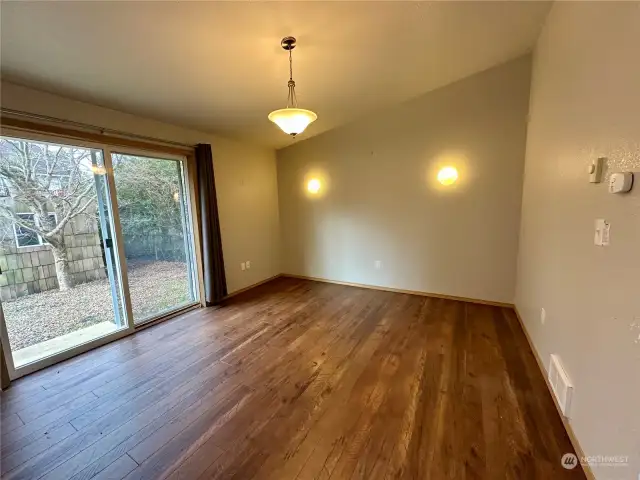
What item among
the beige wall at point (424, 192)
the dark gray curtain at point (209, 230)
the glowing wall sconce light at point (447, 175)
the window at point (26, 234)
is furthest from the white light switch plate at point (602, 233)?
the window at point (26, 234)

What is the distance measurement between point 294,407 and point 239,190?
332 centimetres

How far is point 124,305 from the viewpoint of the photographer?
315 cm

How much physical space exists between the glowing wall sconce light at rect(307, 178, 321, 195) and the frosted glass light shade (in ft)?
8.00

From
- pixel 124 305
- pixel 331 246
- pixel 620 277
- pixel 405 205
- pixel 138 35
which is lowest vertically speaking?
pixel 124 305

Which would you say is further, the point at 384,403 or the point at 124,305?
the point at 124,305

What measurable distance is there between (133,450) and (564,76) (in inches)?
144

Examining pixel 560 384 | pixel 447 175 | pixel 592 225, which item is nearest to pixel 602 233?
pixel 592 225

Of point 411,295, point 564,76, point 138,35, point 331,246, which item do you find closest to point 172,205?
point 138,35

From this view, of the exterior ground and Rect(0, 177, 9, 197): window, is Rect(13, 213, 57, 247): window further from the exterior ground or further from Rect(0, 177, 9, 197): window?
the exterior ground

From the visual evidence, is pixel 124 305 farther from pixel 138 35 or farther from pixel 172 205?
pixel 138 35

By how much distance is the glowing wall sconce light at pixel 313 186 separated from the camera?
4840 mm

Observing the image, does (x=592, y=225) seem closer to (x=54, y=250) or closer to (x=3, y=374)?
(x=54, y=250)

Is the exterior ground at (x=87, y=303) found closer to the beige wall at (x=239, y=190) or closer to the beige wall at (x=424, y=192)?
the beige wall at (x=239, y=190)

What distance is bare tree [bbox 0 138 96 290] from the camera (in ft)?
7.73
